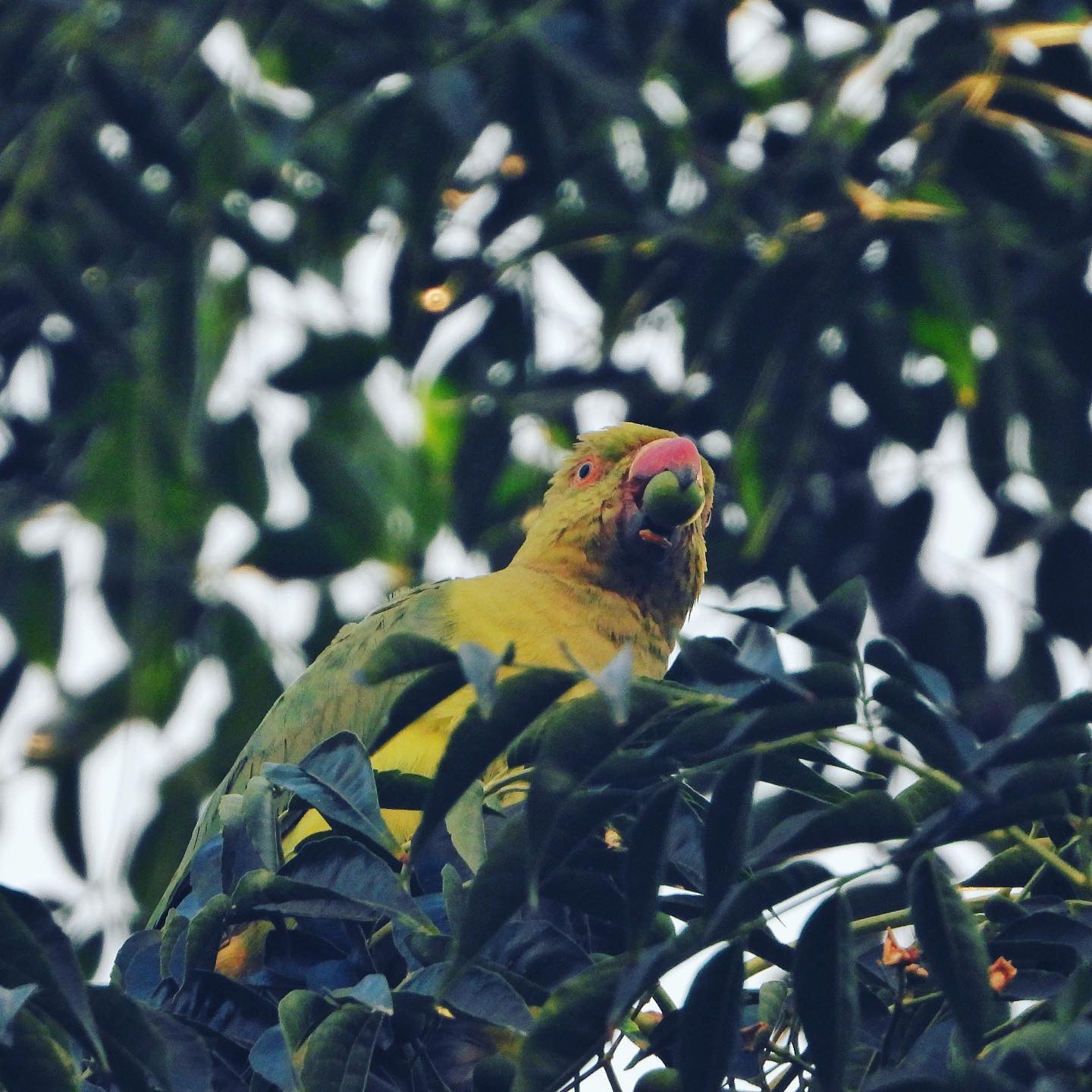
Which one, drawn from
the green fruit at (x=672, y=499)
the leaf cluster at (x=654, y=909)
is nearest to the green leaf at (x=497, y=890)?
the leaf cluster at (x=654, y=909)

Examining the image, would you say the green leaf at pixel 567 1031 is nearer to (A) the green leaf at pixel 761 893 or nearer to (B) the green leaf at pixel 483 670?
(A) the green leaf at pixel 761 893

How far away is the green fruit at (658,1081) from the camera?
58.4 inches

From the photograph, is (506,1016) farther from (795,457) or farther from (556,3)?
(556,3)

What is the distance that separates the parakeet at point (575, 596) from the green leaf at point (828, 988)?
1.45 m

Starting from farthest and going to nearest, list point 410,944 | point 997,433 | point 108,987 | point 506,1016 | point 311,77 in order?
point 311,77 → point 997,433 → point 410,944 → point 506,1016 → point 108,987

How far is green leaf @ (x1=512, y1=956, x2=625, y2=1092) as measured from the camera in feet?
4.17

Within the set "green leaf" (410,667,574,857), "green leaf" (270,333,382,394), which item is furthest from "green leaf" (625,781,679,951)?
"green leaf" (270,333,382,394)

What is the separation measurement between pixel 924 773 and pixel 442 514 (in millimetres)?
3129

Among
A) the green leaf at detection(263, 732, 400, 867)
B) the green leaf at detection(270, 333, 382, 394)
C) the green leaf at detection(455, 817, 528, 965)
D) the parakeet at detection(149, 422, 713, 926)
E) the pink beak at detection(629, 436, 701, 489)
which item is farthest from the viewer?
the green leaf at detection(270, 333, 382, 394)

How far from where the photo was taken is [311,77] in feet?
13.2

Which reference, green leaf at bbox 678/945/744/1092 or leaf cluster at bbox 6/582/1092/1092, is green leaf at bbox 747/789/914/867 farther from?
green leaf at bbox 678/945/744/1092

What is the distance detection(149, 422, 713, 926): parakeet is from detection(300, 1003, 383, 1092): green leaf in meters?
1.33

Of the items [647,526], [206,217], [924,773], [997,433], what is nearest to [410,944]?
[924,773]

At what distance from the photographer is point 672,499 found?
2.98 m
